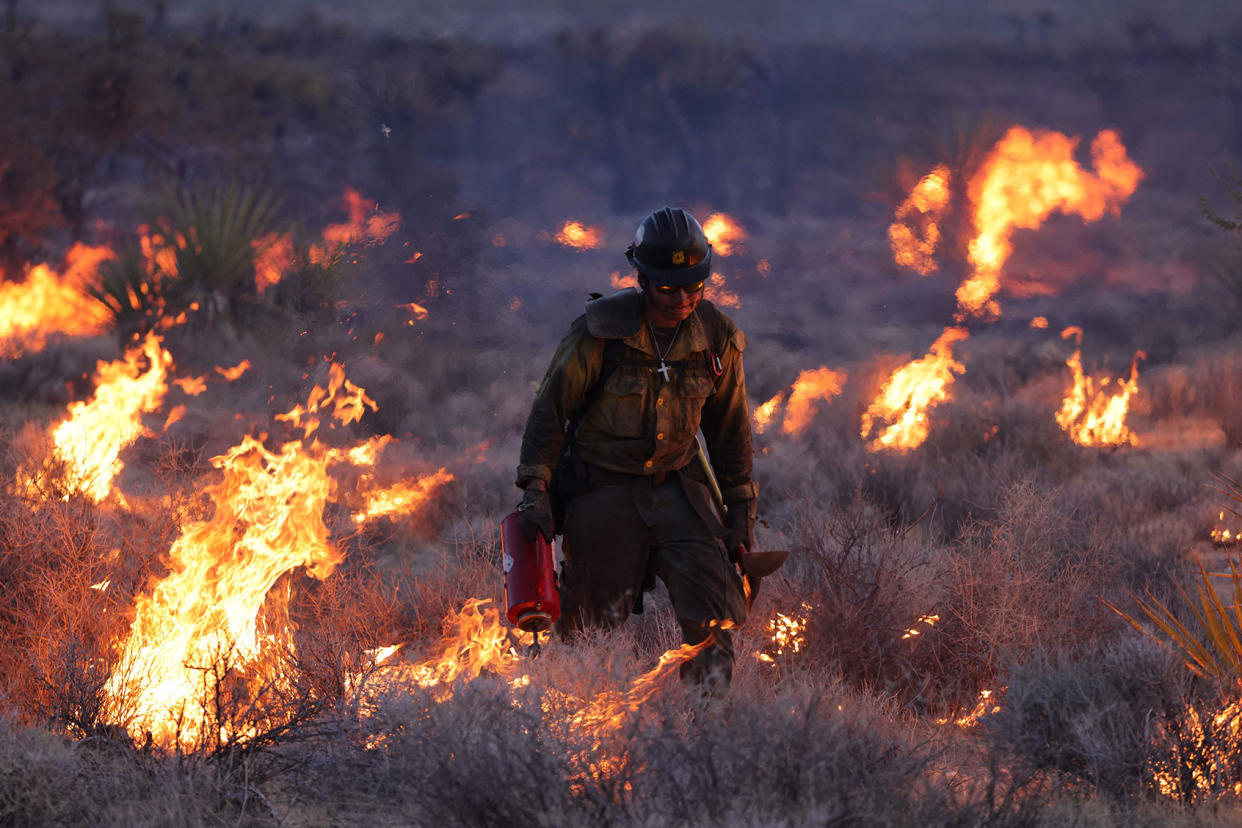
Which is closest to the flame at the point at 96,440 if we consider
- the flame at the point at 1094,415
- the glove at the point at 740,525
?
the glove at the point at 740,525

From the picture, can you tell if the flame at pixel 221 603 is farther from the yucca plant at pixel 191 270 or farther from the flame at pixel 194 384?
the yucca plant at pixel 191 270

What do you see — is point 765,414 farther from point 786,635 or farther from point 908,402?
point 786,635

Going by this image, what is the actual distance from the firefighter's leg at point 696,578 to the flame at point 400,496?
486 cm

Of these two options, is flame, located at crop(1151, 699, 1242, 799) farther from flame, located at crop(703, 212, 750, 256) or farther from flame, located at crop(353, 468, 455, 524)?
flame, located at crop(703, 212, 750, 256)

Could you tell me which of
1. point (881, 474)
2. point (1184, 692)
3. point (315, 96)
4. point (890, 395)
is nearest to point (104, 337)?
point (890, 395)

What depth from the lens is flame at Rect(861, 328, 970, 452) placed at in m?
12.3

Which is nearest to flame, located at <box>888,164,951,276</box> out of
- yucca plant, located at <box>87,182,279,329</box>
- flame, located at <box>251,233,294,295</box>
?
flame, located at <box>251,233,294,295</box>

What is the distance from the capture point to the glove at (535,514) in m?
4.27

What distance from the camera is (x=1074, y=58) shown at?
52688 mm

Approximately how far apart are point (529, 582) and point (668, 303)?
110cm

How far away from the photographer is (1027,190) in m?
36.0

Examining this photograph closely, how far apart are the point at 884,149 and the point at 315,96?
869 inches

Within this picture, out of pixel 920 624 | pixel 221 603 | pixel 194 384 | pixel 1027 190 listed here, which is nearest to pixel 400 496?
pixel 221 603

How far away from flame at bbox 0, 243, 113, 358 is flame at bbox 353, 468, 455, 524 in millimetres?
13191
